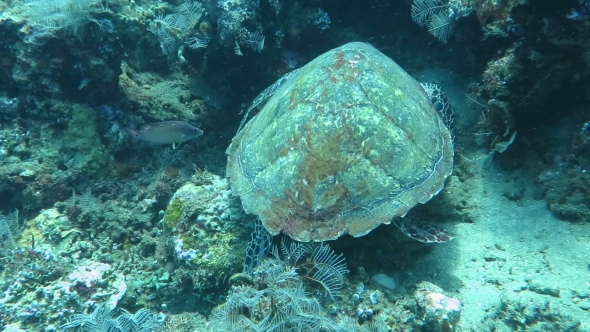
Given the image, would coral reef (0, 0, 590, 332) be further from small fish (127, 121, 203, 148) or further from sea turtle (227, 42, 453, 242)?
small fish (127, 121, 203, 148)

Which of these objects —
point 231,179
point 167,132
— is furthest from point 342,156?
point 167,132

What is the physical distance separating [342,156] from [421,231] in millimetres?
1090

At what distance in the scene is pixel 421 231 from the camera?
10.6ft

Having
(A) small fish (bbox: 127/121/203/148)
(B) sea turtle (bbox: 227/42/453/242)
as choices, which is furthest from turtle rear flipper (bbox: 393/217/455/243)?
(A) small fish (bbox: 127/121/203/148)

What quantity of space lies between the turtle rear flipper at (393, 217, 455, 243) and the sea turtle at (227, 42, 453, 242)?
0.6 inches

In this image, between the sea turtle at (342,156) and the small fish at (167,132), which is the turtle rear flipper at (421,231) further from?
the small fish at (167,132)

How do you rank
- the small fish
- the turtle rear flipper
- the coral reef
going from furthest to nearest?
1. the small fish
2. the turtle rear flipper
3. the coral reef

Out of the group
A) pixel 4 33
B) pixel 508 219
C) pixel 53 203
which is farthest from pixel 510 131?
pixel 4 33

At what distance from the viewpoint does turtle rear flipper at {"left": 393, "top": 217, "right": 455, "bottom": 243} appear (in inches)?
124

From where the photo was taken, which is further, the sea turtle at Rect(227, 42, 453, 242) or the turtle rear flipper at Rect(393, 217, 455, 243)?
the turtle rear flipper at Rect(393, 217, 455, 243)

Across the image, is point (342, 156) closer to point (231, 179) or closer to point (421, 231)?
point (421, 231)

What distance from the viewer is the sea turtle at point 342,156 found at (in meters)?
3.03

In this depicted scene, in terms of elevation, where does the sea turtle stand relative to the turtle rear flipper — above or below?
above

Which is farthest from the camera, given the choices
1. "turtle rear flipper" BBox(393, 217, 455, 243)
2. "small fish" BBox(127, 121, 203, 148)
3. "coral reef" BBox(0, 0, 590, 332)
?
"small fish" BBox(127, 121, 203, 148)
